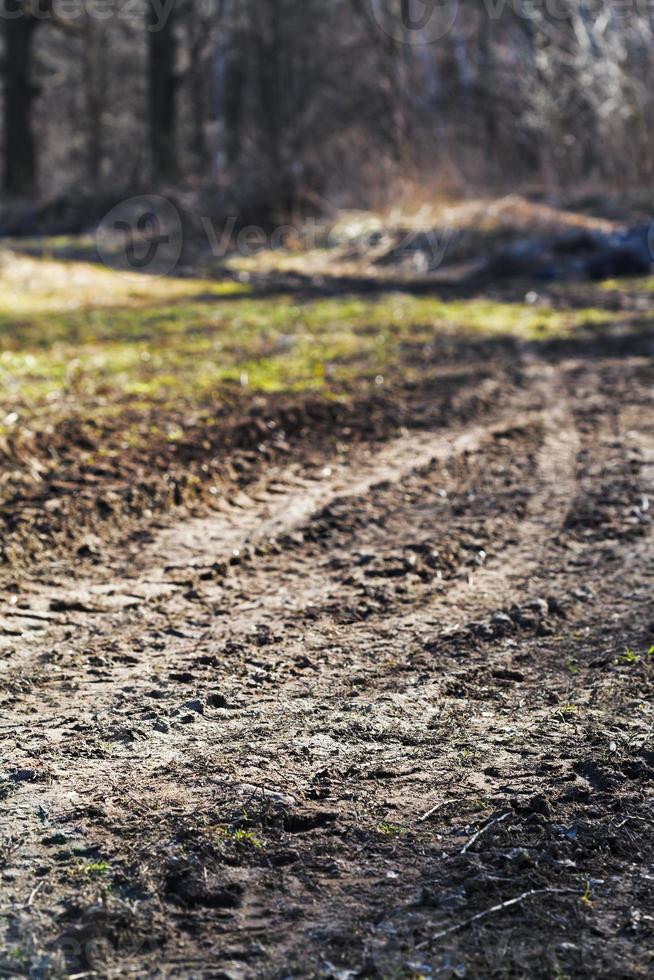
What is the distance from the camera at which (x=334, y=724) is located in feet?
9.78

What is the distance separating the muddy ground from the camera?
2197mm

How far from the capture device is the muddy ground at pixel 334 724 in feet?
7.21

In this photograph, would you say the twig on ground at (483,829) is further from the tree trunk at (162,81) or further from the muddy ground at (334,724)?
the tree trunk at (162,81)

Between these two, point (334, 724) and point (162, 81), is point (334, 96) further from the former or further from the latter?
point (334, 724)

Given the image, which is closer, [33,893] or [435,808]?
[33,893]

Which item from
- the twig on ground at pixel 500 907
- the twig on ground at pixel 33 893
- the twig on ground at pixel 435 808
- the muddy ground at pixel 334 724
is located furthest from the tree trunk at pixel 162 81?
the twig on ground at pixel 500 907

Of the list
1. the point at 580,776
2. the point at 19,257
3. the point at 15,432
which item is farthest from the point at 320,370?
the point at 19,257

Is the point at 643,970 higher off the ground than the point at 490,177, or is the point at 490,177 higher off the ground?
the point at 490,177

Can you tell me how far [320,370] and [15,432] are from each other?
2360 mm

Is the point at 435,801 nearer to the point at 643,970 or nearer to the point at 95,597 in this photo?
the point at 643,970

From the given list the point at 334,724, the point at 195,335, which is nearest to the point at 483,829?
the point at 334,724

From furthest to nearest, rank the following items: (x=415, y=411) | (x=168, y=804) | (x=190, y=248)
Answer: (x=190, y=248) → (x=415, y=411) → (x=168, y=804)

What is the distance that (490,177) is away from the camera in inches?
655

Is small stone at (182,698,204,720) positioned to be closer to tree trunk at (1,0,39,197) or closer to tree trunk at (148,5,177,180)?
tree trunk at (148,5,177,180)
